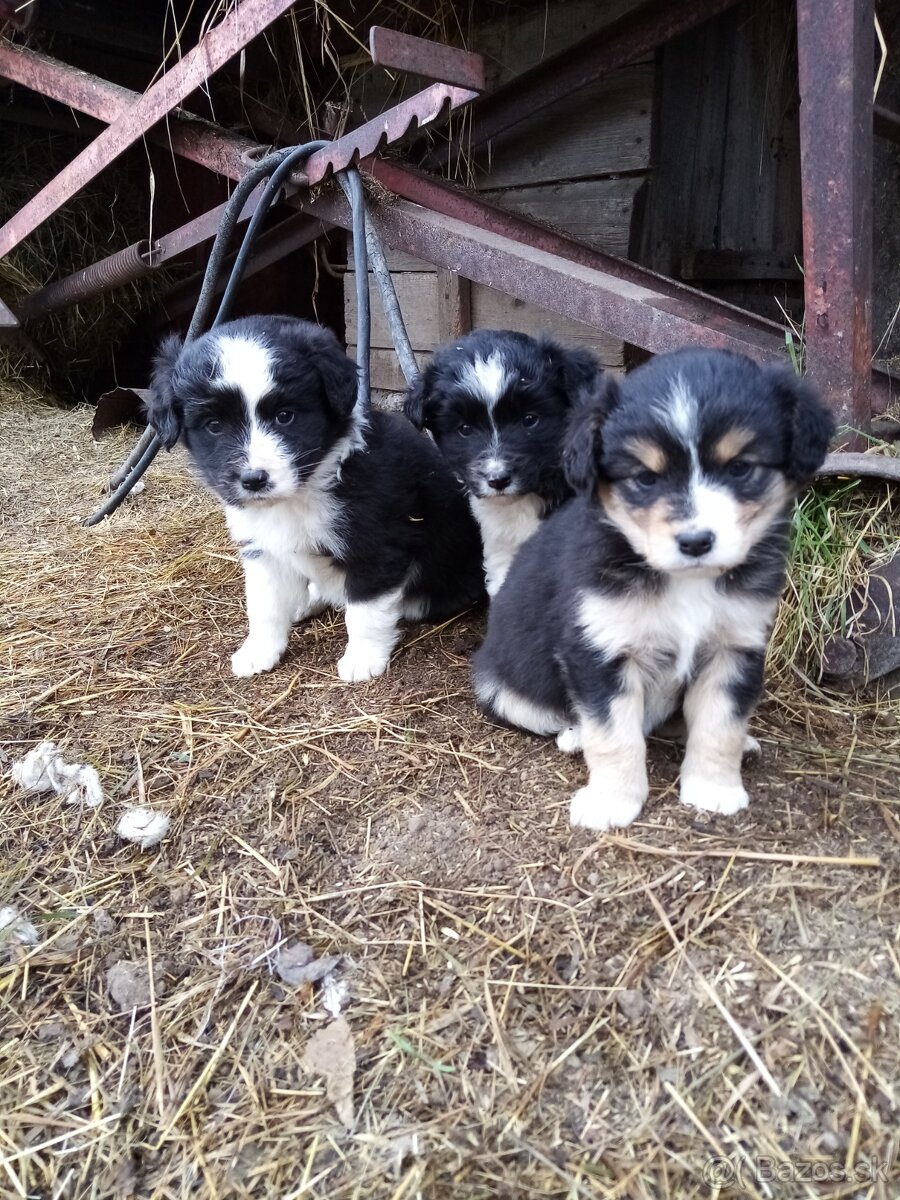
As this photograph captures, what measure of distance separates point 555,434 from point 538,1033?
8.17 ft

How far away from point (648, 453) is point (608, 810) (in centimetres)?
115

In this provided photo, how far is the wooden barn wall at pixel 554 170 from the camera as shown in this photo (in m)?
5.58

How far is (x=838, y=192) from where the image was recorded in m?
3.13

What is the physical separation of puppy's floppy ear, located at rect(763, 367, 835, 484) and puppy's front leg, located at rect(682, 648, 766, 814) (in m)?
0.59

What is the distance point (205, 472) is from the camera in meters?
3.64

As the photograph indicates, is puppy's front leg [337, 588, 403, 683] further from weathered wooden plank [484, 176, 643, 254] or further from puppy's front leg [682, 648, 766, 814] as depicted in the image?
weathered wooden plank [484, 176, 643, 254]

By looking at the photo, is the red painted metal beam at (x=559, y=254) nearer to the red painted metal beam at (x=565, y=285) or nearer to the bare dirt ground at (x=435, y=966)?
the red painted metal beam at (x=565, y=285)

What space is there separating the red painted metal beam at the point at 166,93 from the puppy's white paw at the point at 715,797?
12.9 feet

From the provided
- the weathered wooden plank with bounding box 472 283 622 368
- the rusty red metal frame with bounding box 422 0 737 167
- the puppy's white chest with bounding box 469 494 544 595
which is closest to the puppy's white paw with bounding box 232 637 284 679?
the puppy's white chest with bounding box 469 494 544 595

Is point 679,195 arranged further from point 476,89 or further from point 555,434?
point 555,434

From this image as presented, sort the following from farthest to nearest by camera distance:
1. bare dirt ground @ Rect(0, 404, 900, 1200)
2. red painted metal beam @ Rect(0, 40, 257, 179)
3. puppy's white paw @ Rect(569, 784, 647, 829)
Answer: red painted metal beam @ Rect(0, 40, 257, 179)
puppy's white paw @ Rect(569, 784, 647, 829)
bare dirt ground @ Rect(0, 404, 900, 1200)

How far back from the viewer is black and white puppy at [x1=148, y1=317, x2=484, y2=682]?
343cm

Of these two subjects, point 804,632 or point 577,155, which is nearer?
point 804,632

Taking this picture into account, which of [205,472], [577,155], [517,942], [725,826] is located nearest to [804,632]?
[725,826]
